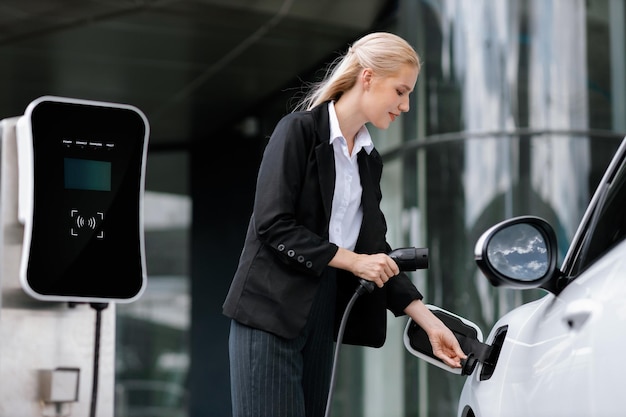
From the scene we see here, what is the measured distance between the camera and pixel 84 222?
2949 millimetres

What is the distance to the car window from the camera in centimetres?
273

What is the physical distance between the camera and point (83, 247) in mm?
2943

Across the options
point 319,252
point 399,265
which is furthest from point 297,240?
point 399,265

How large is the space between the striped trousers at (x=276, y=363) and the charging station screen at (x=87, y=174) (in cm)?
52

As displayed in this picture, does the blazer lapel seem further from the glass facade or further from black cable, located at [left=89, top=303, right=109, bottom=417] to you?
the glass facade

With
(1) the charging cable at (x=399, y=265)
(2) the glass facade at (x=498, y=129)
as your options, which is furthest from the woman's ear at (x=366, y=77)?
(2) the glass facade at (x=498, y=129)

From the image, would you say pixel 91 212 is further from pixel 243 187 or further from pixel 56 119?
pixel 243 187

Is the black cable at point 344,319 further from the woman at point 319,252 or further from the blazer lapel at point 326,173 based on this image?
the blazer lapel at point 326,173

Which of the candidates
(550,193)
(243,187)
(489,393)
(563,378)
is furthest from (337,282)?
(243,187)

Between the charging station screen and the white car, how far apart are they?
968mm

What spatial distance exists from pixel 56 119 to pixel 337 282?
91 cm

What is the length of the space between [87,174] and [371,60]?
85cm

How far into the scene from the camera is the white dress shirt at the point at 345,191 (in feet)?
10.6

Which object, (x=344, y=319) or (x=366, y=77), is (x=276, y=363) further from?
(x=366, y=77)
